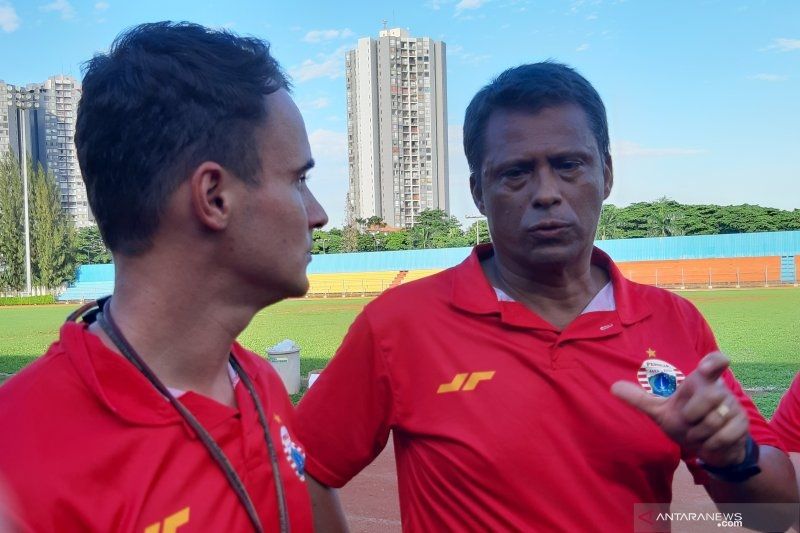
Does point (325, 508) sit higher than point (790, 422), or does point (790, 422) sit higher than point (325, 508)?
point (790, 422)

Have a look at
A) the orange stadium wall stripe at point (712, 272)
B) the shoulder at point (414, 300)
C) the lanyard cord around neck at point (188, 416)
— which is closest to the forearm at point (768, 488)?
the shoulder at point (414, 300)

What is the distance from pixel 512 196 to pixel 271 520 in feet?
4.14

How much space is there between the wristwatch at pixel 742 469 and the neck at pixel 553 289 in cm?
60

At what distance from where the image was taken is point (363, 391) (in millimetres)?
2297

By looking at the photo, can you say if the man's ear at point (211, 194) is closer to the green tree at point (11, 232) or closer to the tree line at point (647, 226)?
the tree line at point (647, 226)

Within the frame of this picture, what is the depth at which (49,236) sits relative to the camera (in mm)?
54125

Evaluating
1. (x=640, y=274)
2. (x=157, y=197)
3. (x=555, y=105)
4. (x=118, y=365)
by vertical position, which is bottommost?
(x=640, y=274)

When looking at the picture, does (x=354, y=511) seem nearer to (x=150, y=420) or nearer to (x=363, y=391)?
(x=363, y=391)

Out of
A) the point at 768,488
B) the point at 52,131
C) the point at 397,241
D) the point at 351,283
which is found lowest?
the point at 351,283

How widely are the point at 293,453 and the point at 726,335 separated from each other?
52.7 feet

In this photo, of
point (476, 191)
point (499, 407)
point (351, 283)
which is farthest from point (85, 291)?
point (499, 407)

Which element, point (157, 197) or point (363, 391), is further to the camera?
point (363, 391)

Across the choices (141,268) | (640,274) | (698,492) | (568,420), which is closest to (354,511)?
(698,492)

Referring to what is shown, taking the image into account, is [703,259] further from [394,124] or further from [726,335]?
[394,124]
